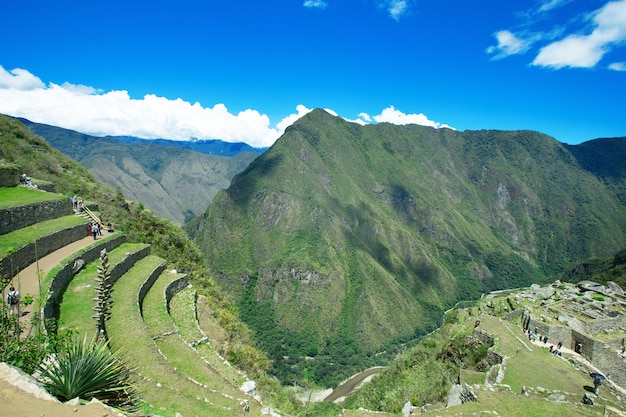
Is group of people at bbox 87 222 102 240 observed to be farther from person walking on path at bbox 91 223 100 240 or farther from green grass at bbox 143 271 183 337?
green grass at bbox 143 271 183 337

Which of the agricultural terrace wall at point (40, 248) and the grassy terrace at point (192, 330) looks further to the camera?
the grassy terrace at point (192, 330)

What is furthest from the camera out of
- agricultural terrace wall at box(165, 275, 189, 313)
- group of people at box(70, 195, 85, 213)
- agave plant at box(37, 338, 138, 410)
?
group of people at box(70, 195, 85, 213)

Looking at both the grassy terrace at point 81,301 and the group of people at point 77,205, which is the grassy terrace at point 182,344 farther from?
the group of people at point 77,205

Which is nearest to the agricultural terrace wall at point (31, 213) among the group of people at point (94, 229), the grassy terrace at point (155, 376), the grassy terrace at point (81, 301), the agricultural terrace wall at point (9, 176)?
the group of people at point (94, 229)

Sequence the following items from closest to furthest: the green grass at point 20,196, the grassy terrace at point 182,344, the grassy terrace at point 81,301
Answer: the grassy terrace at point 182,344 < the grassy terrace at point 81,301 < the green grass at point 20,196

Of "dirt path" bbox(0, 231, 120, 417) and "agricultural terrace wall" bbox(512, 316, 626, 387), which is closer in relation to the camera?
"dirt path" bbox(0, 231, 120, 417)


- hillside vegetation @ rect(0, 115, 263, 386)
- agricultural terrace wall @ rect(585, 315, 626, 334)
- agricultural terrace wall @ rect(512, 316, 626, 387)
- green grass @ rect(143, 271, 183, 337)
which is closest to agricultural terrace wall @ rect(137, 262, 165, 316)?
green grass @ rect(143, 271, 183, 337)

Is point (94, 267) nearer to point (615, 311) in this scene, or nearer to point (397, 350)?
point (615, 311)
